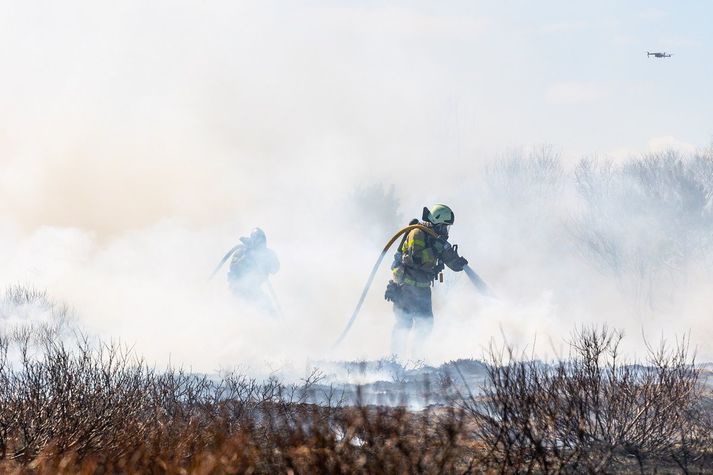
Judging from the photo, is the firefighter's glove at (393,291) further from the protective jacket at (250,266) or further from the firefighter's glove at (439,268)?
the protective jacket at (250,266)

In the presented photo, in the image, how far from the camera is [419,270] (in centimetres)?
1723

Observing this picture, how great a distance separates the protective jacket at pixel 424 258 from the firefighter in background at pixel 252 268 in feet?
16.6

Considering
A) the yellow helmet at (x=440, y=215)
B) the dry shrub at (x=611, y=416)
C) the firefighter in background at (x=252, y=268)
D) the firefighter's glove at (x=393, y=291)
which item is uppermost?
the firefighter in background at (x=252, y=268)

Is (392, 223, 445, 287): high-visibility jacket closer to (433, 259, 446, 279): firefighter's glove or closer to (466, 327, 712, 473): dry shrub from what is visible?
(433, 259, 446, 279): firefighter's glove

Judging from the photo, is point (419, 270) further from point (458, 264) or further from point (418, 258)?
point (458, 264)

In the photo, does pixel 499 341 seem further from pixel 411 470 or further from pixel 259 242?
pixel 411 470

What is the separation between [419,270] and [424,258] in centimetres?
29

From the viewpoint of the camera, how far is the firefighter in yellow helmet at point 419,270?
16984mm

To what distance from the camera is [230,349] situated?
20047 mm

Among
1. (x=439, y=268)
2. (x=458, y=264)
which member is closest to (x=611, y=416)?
(x=458, y=264)

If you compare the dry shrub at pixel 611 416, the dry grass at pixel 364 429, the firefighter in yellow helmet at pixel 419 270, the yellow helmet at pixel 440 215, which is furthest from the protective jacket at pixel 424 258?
the dry shrub at pixel 611 416

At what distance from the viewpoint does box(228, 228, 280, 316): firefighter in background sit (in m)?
21.8

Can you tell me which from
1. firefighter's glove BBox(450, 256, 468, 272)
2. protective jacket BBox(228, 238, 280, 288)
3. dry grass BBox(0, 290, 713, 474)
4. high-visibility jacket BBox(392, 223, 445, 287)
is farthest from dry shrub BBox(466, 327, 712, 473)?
protective jacket BBox(228, 238, 280, 288)

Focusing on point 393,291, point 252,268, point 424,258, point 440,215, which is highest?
point 252,268
